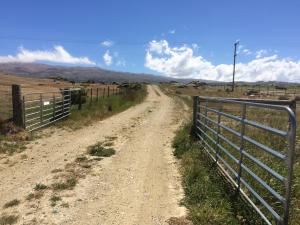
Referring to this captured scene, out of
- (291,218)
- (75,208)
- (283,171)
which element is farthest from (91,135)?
(291,218)

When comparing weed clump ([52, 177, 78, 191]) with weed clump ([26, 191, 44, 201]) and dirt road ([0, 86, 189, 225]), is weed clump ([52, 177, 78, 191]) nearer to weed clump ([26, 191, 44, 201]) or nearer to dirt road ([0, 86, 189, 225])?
dirt road ([0, 86, 189, 225])

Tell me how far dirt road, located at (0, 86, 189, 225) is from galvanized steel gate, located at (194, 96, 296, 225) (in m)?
1.14

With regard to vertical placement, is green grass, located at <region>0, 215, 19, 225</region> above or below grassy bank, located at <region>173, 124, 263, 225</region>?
below

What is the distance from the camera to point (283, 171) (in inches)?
239

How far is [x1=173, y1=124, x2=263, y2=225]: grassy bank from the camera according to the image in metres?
5.40

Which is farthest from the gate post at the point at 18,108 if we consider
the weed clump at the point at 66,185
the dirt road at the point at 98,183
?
the weed clump at the point at 66,185

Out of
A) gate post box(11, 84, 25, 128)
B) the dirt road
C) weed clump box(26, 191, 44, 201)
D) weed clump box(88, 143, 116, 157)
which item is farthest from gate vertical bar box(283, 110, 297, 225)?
gate post box(11, 84, 25, 128)

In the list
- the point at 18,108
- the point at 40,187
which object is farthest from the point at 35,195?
the point at 18,108

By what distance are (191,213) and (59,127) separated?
10.7 metres

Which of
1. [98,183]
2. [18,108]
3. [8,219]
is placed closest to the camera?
[8,219]

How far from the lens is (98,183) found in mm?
7531

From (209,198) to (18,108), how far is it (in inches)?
363

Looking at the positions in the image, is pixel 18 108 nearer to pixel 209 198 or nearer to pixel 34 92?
pixel 209 198

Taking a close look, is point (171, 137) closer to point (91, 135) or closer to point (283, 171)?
point (91, 135)
